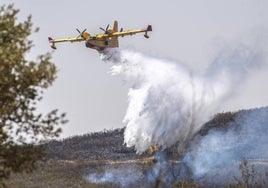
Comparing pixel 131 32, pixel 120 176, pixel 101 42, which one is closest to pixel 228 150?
pixel 120 176

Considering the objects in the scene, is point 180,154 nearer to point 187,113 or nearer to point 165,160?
point 165,160

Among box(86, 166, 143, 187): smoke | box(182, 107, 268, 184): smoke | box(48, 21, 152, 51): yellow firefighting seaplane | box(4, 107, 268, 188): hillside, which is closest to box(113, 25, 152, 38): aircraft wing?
box(48, 21, 152, 51): yellow firefighting seaplane

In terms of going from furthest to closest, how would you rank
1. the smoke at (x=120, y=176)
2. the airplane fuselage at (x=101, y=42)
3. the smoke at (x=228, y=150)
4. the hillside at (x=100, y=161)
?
the hillside at (x=100, y=161), the smoke at (x=228, y=150), the smoke at (x=120, y=176), the airplane fuselage at (x=101, y=42)

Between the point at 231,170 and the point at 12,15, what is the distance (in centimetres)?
4299

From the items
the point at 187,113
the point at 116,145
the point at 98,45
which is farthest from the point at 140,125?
the point at 116,145

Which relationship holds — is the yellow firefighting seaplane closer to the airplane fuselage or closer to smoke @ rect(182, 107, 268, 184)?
the airplane fuselage

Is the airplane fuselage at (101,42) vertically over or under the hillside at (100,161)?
over

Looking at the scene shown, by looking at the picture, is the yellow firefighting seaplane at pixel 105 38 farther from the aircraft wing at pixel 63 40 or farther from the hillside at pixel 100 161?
the hillside at pixel 100 161

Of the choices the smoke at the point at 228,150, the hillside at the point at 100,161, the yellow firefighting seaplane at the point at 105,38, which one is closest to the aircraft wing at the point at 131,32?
the yellow firefighting seaplane at the point at 105,38

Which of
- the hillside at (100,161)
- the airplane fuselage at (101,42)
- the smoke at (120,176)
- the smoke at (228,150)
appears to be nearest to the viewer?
the airplane fuselage at (101,42)

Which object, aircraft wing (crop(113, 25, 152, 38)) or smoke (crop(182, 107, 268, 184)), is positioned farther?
smoke (crop(182, 107, 268, 184))

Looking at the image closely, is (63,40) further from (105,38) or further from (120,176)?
(120,176)

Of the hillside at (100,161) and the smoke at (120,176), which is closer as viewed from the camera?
the smoke at (120,176)

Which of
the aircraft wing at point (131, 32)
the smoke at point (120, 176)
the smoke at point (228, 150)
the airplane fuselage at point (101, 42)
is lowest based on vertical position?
the smoke at point (120, 176)
